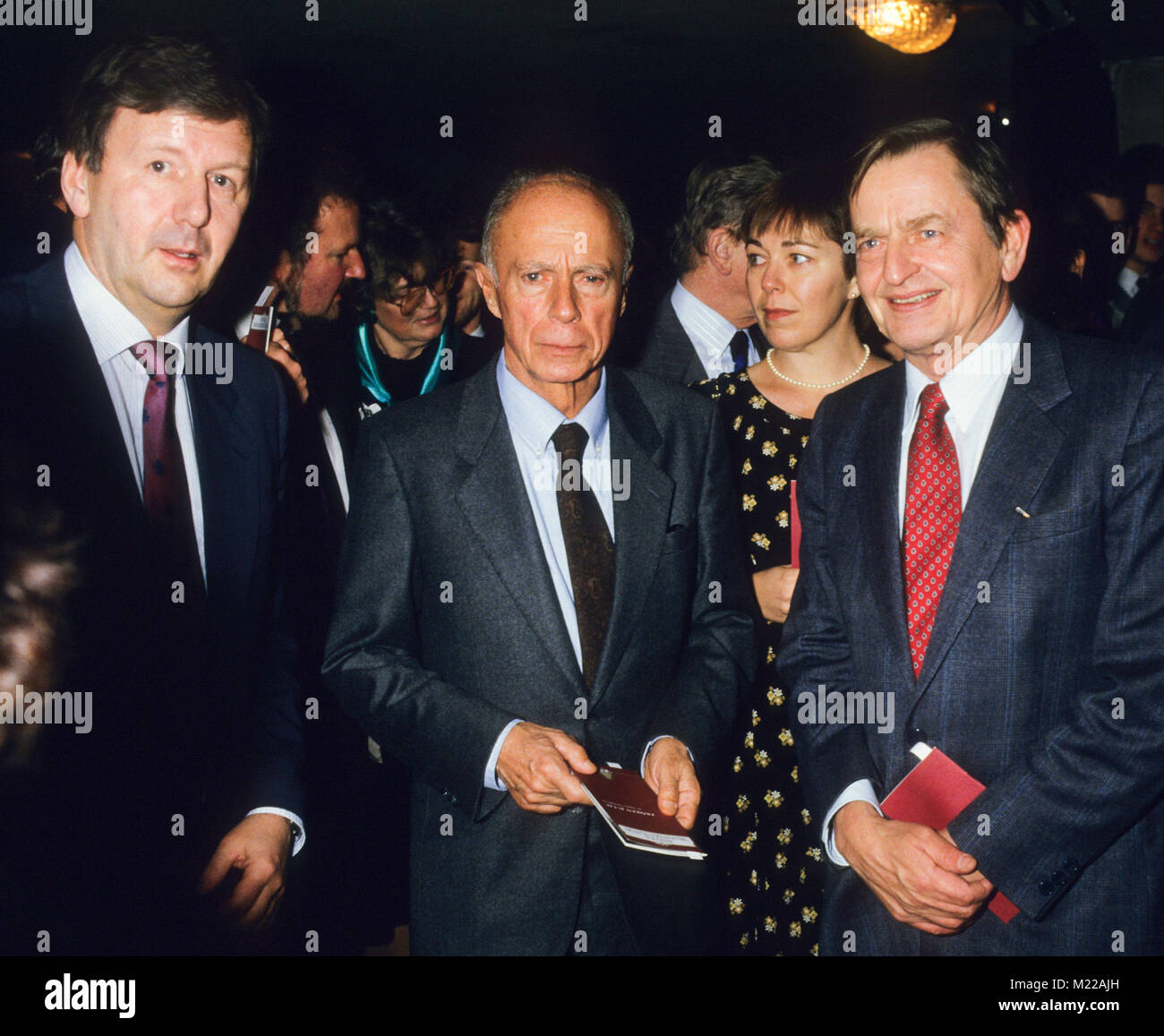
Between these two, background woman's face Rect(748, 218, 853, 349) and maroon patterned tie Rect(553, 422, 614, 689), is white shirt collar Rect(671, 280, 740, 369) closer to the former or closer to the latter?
background woman's face Rect(748, 218, 853, 349)

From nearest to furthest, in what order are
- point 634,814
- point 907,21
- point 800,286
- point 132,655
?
point 634,814 < point 132,655 < point 800,286 < point 907,21

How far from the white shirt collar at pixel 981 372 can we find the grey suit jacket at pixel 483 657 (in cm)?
62

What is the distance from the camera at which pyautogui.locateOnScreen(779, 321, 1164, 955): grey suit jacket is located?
183cm

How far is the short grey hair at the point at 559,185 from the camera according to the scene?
2263 millimetres

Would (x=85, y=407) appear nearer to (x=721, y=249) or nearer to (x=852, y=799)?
(x=852, y=799)

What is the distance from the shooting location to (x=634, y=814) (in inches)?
71.6

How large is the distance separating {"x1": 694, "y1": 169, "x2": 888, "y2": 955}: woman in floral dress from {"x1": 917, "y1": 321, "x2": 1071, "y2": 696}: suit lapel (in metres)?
0.74

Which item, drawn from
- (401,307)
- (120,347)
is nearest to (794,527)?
(120,347)

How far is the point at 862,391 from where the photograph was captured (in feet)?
7.68

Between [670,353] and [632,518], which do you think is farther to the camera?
[670,353]

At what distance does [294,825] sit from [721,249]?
8.46 feet

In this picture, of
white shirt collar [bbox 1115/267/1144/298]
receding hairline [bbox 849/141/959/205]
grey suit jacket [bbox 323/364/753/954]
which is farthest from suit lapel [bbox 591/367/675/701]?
white shirt collar [bbox 1115/267/1144/298]

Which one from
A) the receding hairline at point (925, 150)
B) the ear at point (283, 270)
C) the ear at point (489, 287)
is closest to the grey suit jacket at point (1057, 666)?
the receding hairline at point (925, 150)
